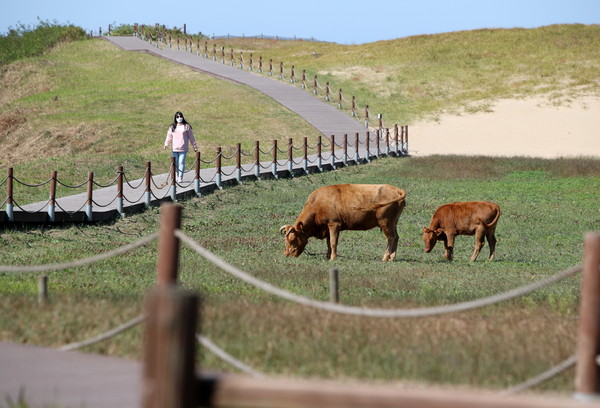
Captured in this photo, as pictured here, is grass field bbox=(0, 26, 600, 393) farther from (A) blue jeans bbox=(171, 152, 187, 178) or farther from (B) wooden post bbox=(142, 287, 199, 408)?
(B) wooden post bbox=(142, 287, 199, 408)

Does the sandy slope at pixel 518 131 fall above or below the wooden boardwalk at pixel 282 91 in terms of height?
below

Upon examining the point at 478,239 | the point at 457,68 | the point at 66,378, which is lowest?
the point at 478,239

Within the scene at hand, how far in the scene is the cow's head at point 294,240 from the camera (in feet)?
60.3

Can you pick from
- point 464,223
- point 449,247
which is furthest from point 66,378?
point 464,223

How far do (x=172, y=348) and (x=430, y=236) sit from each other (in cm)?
1583

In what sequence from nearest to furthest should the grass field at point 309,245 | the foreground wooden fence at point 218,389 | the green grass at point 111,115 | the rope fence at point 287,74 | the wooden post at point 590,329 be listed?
the foreground wooden fence at point 218,389 → the wooden post at point 590,329 → the grass field at point 309,245 → the green grass at point 111,115 → the rope fence at point 287,74

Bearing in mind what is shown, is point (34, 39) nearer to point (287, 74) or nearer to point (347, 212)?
point (287, 74)

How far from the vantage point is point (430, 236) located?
19719mm

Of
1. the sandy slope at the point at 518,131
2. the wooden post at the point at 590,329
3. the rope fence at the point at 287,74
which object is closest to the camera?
the wooden post at the point at 590,329

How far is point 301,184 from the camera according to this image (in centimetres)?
3212

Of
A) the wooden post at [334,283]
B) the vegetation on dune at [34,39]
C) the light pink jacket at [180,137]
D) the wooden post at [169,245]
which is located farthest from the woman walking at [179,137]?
the vegetation on dune at [34,39]

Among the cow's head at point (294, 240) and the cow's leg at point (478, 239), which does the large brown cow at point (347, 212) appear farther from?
the cow's leg at point (478, 239)

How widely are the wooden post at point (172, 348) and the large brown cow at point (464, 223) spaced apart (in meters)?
15.7

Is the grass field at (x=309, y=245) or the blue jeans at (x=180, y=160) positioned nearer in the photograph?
the grass field at (x=309, y=245)
